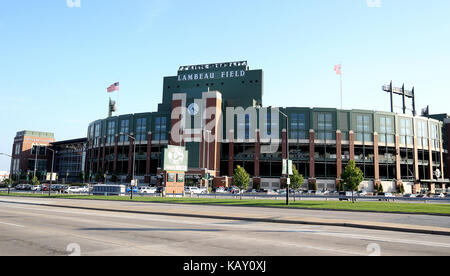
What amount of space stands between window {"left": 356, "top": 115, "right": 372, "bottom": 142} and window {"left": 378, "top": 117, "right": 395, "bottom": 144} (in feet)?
11.2

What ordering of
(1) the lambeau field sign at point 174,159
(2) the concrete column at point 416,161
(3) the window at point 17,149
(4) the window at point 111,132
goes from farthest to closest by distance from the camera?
(3) the window at point 17,149 < (4) the window at point 111,132 < (2) the concrete column at point 416,161 < (1) the lambeau field sign at point 174,159

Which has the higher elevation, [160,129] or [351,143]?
[160,129]

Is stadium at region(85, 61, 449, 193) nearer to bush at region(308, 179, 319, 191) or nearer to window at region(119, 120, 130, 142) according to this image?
bush at region(308, 179, 319, 191)

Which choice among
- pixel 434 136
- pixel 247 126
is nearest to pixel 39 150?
pixel 247 126

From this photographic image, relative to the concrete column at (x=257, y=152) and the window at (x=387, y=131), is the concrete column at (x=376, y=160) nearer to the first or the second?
the window at (x=387, y=131)

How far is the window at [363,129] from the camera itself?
296 feet

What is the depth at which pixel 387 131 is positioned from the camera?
9188 centimetres

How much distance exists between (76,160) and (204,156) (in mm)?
74701

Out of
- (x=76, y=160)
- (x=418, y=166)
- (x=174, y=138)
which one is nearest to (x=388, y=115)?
(x=418, y=166)

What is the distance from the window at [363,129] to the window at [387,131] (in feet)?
11.2

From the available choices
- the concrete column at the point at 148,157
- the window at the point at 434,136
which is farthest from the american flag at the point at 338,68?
the concrete column at the point at 148,157

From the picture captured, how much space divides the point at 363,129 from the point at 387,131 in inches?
280

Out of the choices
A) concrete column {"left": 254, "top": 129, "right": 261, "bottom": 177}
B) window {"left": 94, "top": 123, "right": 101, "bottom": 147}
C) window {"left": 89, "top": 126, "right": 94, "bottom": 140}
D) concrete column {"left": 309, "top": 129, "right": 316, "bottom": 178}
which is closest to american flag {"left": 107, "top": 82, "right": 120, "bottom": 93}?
window {"left": 94, "top": 123, "right": 101, "bottom": 147}

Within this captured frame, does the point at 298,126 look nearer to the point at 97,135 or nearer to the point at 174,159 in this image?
the point at 174,159
